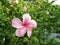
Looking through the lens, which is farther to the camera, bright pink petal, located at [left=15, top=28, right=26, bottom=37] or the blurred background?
the blurred background

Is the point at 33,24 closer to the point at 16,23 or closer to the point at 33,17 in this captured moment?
the point at 16,23

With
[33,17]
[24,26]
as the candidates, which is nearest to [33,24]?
[24,26]

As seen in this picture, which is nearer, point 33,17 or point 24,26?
point 24,26

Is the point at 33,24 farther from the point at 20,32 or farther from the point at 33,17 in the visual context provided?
the point at 33,17

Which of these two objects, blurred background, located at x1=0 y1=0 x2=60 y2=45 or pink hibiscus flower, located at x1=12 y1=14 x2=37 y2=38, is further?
blurred background, located at x1=0 y1=0 x2=60 y2=45

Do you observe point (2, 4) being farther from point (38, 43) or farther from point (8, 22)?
point (38, 43)

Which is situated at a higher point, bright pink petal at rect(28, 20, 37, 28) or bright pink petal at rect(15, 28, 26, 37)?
bright pink petal at rect(28, 20, 37, 28)

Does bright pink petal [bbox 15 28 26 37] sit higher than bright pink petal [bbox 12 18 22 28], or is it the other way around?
bright pink petal [bbox 12 18 22 28]

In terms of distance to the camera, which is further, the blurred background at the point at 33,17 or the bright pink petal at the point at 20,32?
the blurred background at the point at 33,17

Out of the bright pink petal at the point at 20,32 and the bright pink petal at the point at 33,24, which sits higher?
the bright pink petal at the point at 33,24

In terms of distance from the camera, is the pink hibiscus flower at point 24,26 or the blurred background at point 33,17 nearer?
the pink hibiscus flower at point 24,26

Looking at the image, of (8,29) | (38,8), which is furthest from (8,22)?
(38,8)

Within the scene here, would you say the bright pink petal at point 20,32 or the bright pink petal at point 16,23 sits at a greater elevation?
the bright pink petal at point 16,23
